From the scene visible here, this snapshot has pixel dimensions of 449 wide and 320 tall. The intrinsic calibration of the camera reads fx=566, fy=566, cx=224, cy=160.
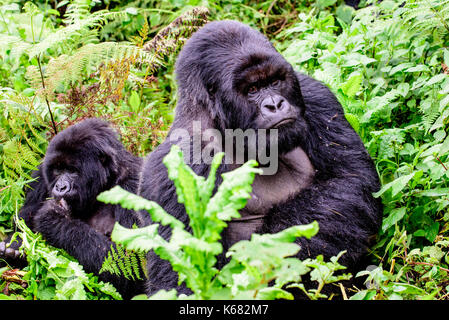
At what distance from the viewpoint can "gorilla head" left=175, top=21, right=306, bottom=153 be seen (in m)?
3.06

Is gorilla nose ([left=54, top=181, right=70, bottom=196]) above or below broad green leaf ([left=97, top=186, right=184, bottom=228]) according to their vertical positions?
below

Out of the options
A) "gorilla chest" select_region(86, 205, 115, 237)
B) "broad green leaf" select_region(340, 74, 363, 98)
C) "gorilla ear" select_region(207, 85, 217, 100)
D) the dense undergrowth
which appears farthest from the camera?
"gorilla chest" select_region(86, 205, 115, 237)

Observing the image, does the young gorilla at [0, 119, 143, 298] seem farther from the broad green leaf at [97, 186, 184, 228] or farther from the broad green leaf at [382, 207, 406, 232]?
the broad green leaf at [97, 186, 184, 228]

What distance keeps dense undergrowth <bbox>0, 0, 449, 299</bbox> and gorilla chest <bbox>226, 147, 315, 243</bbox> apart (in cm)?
46

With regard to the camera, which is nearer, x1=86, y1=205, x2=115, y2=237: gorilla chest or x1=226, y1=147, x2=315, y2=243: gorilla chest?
x1=226, y1=147, x2=315, y2=243: gorilla chest

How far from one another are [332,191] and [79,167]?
1869mm

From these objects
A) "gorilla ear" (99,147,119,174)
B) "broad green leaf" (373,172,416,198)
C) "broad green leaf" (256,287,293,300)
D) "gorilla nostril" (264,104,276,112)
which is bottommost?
"gorilla ear" (99,147,119,174)

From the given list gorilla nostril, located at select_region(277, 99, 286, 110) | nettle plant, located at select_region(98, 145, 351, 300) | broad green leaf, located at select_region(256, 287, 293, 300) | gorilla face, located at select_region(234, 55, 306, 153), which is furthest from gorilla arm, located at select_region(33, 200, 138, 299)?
broad green leaf, located at select_region(256, 287, 293, 300)

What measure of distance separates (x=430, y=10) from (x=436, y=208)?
4.89 feet

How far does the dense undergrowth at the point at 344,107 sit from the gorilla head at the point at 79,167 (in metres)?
0.19

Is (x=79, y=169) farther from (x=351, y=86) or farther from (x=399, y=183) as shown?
(x=399, y=183)

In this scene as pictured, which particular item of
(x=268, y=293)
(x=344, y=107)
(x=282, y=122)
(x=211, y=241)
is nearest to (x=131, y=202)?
(x=211, y=241)

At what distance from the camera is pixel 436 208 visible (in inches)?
124
